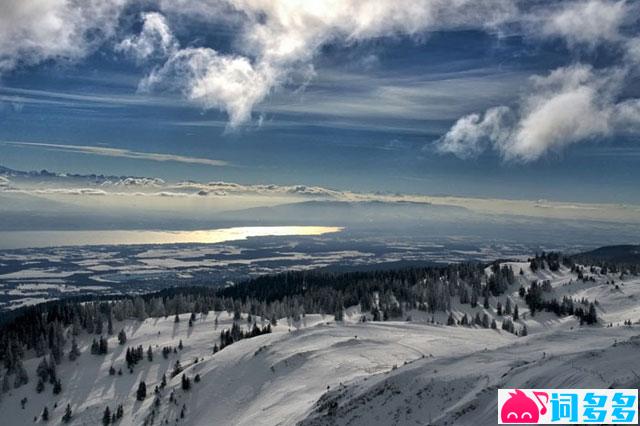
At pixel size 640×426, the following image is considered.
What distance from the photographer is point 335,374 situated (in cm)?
8450

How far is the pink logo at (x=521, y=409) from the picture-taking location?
43.2m

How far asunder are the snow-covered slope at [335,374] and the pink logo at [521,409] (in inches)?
49.8

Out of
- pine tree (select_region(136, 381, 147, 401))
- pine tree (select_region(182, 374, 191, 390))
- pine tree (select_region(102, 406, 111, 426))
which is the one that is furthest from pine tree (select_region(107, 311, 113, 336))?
pine tree (select_region(182, 374, 191, 390))

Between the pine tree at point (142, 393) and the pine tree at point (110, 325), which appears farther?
the pine tree at point (110, 325)

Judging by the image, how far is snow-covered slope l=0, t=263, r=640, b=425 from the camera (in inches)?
2044

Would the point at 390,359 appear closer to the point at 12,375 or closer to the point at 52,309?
the point at 12,375

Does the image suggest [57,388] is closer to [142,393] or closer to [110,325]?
[142,393]

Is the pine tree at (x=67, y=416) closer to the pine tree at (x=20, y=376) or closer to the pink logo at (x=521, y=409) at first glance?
the pine tree at (x=20, y=376)

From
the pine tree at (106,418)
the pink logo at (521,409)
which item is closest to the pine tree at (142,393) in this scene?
the pine tree at (106,418)

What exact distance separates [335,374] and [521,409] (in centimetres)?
4303

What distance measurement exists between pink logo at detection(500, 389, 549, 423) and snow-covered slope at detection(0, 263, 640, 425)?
1.27m

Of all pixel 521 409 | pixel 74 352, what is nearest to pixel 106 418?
pixel 74 352

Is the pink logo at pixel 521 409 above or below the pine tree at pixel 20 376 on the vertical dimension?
above

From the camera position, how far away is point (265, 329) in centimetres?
14712
